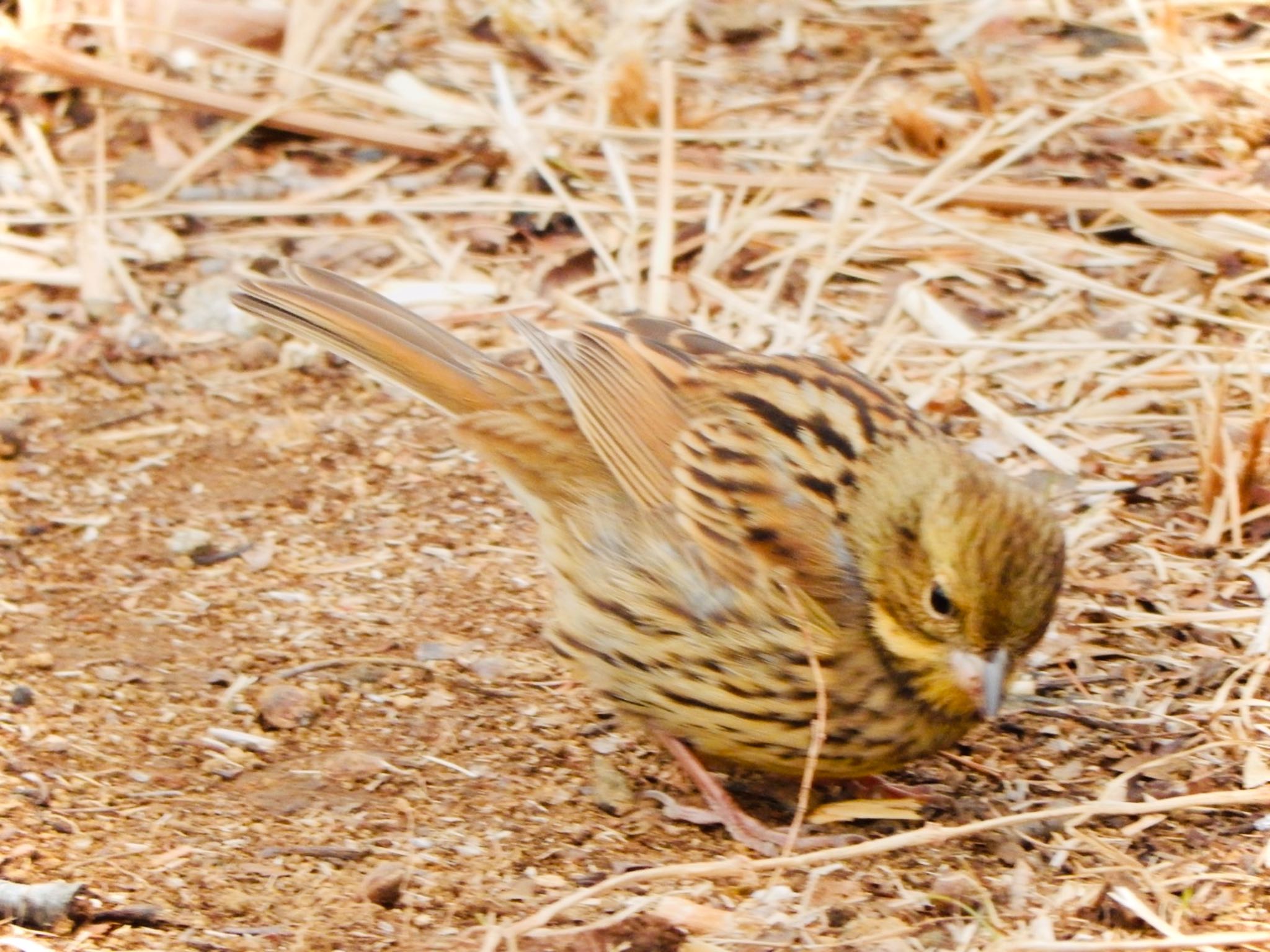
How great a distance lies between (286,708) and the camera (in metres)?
4.26

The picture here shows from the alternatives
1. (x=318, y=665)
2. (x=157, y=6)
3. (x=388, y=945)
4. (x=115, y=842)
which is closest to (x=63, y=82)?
(x=157, y=6)

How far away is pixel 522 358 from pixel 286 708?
1.81 metres

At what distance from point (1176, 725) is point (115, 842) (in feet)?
7.74

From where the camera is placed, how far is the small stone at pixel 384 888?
136 inches

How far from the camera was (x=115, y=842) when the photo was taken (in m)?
3.64

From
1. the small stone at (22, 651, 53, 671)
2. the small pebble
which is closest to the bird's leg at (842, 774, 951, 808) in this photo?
the small pebble

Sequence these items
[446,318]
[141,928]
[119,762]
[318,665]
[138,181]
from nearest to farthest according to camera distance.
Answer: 1. [141,928]
2. [119,762]
3. [318,665]
4. [446,318]
5. [138,181]

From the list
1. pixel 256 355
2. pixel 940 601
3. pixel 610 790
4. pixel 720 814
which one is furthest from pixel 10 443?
pixel 940 601

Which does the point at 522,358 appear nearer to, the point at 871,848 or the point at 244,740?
the point at 244,740

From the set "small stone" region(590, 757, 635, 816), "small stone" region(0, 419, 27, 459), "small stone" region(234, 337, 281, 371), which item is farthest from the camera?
"small stone" region(234, 337, 281, 371)

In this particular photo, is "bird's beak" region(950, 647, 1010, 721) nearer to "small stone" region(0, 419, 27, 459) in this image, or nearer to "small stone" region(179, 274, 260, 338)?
"small stone" region(0, 419, 27, 459)

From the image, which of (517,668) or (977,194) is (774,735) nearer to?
(517,668)

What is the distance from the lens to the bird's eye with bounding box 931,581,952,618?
142 inches

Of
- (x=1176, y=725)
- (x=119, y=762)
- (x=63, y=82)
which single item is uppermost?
(x=63, y=82)
